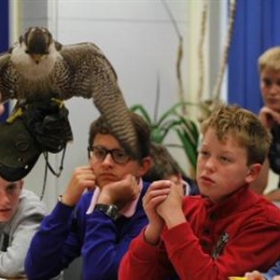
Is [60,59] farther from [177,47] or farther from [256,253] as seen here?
[177,47]

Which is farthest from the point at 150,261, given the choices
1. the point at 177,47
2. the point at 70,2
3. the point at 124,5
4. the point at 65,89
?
the point at 177,47

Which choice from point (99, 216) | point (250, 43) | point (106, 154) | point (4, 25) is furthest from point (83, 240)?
point (250, 43)

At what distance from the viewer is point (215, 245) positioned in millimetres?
1591

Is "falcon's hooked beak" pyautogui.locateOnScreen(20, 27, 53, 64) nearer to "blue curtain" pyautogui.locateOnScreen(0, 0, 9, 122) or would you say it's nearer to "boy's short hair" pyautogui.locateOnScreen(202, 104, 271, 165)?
"blue curtain" pyautogui.locateOnScreen(0, 0, 9, 122)

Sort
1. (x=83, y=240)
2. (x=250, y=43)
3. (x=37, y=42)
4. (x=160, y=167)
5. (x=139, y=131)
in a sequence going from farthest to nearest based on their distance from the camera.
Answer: (x=250, y=43) → (x=160, y=167) → (x=83, y=240) → (x=139, y=131) → (x=37, y=42)

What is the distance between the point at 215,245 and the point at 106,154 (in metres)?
0.44

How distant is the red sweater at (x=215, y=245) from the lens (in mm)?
1488

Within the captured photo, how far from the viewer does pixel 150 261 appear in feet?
5.26

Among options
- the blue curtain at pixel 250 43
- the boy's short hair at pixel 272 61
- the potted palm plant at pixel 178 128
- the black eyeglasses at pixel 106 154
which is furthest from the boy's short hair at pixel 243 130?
the blue curtain at pixel 250 43

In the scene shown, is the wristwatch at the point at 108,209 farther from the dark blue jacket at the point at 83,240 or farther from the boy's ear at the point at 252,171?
the boy's ear at the point at 252,171

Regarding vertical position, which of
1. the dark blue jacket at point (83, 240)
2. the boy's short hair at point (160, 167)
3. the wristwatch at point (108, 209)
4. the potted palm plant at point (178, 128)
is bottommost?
the potted palm plant at point (178, 128)

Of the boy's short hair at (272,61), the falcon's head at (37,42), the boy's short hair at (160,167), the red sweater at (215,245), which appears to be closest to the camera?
the falcon's head at (37,42)

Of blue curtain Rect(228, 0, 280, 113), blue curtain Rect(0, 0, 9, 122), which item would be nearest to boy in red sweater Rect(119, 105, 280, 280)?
blue curtain Rect(0, 0, 9, 122)

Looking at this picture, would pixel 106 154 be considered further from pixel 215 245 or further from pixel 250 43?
pixel 250 43
